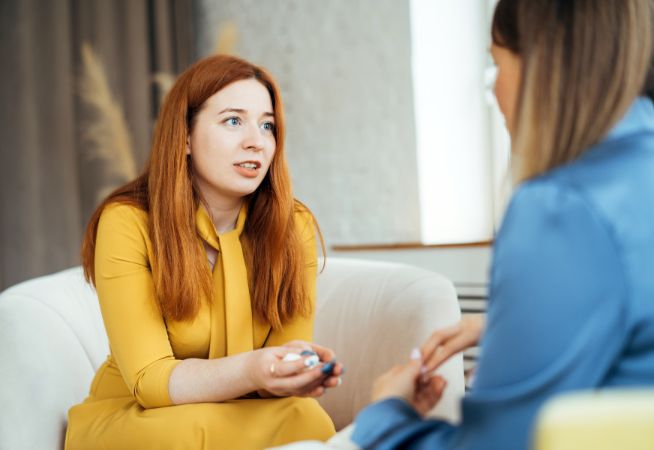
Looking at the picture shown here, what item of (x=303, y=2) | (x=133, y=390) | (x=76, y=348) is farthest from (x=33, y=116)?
(x=133, y=390)

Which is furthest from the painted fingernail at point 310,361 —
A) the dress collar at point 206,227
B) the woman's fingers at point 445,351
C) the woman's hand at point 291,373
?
the dress collar at point 206,227

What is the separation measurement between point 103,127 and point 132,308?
210cm

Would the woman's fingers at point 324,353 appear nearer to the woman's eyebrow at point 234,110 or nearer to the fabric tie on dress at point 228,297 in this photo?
the fabric tie on dress at point 228,297

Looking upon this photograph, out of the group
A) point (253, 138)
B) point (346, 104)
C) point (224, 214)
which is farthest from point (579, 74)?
point (346, 104)

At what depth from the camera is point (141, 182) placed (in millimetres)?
1653

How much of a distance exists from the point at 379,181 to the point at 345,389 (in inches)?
61.4

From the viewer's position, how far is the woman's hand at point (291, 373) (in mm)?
1216

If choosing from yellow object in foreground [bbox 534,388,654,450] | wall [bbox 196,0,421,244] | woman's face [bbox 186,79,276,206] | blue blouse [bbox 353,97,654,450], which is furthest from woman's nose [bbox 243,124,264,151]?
wall [bbox 196,0,421,244]

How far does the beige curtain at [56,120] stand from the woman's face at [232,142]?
6.13ft

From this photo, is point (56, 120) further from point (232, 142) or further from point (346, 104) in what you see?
Answer: point (232, 142)

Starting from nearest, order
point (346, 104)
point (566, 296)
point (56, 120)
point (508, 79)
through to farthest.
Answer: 1. point (566, 296)
2. point (508, 79)
3. point (56, 120)
4. point (346, 104)

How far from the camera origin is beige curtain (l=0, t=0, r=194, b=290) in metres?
3.18

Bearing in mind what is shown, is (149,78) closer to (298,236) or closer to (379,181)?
(379,181)

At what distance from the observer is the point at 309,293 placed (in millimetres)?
1644
